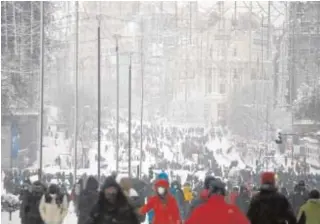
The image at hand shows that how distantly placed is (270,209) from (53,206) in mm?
2892

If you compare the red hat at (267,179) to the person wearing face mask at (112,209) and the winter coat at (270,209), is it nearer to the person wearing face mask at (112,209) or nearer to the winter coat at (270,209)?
the winter coat at (270,209)

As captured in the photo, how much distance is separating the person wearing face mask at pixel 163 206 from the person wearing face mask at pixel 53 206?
63.1 inches

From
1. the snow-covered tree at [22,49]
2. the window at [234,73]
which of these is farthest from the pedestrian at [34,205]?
the window at [234,73]

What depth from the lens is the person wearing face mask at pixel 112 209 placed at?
6.70 metres

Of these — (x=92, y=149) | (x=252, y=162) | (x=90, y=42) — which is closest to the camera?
(x=92, y=149)

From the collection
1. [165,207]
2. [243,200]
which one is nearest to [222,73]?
[243,200]

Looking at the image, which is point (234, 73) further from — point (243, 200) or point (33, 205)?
point (33, 205)

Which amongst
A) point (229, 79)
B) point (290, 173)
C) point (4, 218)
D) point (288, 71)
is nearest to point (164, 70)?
point (229, 79)

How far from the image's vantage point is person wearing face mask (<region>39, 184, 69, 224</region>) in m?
9.22

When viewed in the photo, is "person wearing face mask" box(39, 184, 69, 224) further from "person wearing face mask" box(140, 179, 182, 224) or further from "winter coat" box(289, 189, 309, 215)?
"winter coat" box(289, 189, 309, 215)

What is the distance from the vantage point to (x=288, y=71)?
55.6 meters

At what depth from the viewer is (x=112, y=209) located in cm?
672

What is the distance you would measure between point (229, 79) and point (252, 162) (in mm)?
20486

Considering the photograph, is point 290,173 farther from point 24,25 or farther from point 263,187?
point 263,187
